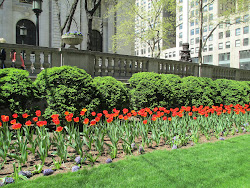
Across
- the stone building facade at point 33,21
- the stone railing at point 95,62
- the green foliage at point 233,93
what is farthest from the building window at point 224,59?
the green foliage at point 233,93

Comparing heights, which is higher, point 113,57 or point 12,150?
point 113,57

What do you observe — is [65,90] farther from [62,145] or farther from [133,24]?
[133,24]

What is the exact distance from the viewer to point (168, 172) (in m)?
3.78

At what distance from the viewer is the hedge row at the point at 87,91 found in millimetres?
5859

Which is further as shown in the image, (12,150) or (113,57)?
(113,57)

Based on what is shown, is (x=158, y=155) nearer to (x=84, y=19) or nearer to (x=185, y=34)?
(x=185, y=34)

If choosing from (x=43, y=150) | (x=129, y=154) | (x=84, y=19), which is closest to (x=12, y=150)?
(x=43, y=150)

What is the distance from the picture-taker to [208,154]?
15.7 ft

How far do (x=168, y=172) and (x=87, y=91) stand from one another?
3.59 m

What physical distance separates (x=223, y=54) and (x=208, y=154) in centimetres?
6215

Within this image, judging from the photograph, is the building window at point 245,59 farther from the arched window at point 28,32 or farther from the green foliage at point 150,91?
the green foliage at point 150,91

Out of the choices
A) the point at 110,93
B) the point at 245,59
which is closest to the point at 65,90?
the point at 110,93

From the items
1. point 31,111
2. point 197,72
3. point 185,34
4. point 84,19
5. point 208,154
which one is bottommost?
point 208,154

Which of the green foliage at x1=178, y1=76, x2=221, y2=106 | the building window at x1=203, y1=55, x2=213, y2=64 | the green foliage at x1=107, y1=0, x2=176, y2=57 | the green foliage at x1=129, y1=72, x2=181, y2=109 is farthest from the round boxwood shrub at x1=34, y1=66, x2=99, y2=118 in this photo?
the building window at x1=203, y1=55, x2=213, y2=64
